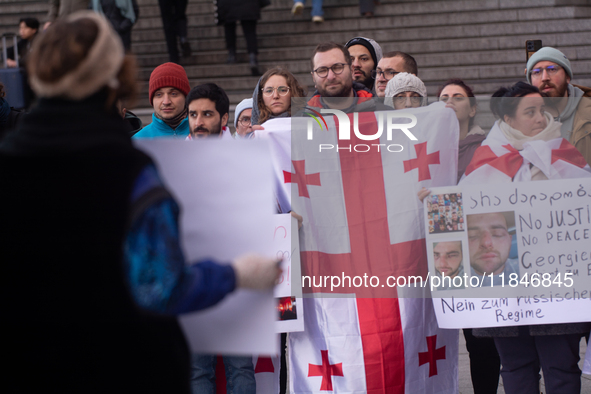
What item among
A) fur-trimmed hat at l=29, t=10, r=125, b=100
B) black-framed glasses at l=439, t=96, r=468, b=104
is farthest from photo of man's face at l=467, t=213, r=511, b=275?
fur-trimmed hat at l=29, t=10, r=125, b=100

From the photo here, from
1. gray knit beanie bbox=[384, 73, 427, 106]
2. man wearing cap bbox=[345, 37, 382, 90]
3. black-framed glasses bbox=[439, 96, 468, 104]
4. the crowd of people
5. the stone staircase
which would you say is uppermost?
the stone staircase

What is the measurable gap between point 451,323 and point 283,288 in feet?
2.71

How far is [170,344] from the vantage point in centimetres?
144

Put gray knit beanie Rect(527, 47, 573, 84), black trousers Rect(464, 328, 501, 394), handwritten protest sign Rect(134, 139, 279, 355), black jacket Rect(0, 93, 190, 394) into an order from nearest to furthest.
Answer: black jacket Rect(0, 93, 190, 394), handwritten protest sign Rect(134, 139, 279, 355), black trousers Rect(464, 328, 501, 394), gray knit beanie Rect(527, 47, 573, 84)

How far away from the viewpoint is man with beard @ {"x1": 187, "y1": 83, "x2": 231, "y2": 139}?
3.33 metres

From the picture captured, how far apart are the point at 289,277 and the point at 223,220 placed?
1391mm

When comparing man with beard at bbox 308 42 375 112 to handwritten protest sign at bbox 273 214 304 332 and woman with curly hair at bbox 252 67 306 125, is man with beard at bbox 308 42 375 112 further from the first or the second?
handwritten protest sign at bbox 273 214 304 332

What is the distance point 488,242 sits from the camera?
2.98m

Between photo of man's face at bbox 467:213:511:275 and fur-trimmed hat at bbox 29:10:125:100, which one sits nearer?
fur-trimmed hat at bbox 29:10:125:100

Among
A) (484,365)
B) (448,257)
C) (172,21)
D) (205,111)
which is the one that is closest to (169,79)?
(205,111)

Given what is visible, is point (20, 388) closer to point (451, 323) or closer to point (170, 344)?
point (170, 344)

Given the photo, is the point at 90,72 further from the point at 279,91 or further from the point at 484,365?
the point at 484,365

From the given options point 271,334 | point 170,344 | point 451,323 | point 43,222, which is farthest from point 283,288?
point 43,222

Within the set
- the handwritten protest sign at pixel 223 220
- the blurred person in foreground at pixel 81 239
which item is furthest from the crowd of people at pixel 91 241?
the handwritten protest sign at pixel 223 220
